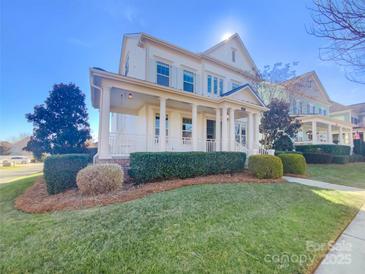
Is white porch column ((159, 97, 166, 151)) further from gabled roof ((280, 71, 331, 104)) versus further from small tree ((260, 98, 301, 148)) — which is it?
gabled roof ((280, 71, 331, 104))

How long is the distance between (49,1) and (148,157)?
7.79m

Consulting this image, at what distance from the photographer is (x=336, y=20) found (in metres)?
4.20

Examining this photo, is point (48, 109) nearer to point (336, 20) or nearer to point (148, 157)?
point (148, 157)

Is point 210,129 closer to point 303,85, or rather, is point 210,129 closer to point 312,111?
point 303,85

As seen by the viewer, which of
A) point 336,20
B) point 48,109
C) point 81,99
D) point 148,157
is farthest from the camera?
point 81,99

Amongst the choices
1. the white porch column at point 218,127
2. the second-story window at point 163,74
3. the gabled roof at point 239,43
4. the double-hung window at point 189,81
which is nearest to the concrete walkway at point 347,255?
the white porch column at point 218,127

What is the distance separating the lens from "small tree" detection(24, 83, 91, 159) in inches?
582

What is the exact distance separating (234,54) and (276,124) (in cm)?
696

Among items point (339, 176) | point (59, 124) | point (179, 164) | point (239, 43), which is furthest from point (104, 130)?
point (239, 43)

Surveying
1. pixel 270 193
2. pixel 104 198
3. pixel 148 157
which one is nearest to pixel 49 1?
pixel 148 157

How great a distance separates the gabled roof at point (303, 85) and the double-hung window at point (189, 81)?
11016 mm

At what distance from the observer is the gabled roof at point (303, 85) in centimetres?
1933

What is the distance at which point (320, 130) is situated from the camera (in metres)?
24.8

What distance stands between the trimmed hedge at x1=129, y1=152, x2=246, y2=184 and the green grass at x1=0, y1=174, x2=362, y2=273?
2392mm
